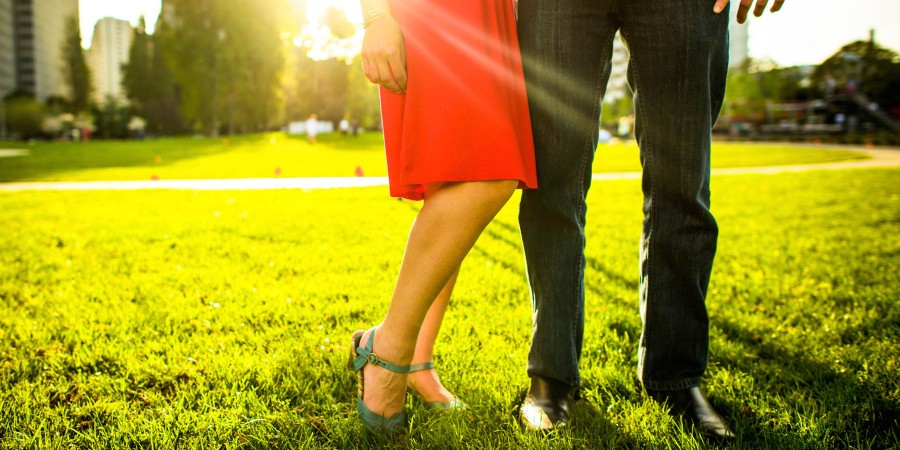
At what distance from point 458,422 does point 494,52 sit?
3.30ft

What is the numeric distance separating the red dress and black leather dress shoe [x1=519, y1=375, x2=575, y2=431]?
0.61 m

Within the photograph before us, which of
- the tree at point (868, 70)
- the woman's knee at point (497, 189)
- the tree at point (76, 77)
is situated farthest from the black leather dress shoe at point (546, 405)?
the tree at point (76, 77)

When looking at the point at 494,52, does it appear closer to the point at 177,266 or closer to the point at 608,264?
the point at 608,264

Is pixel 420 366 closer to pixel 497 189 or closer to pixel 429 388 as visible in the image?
pixel 429 388

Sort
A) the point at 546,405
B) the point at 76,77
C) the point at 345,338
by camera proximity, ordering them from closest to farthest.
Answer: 1. the point at 546,405
2. the point at 345,338
3. the point at 76,77

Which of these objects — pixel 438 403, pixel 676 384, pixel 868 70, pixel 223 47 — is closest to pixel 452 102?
pixel 438 403

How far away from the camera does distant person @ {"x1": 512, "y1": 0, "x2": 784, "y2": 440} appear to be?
1657 millimetres

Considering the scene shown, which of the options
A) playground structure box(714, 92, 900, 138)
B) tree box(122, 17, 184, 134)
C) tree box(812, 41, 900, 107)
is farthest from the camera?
tree box(122, 17, 184, 134)

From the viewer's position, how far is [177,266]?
387 centimetres

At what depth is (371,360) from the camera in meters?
1.64

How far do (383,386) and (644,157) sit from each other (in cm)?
100

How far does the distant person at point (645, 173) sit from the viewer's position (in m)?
1.66

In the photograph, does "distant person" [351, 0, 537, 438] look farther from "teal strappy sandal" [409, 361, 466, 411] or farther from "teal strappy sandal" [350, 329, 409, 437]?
"teal strappy sandal" [409, 361, 466, 411]

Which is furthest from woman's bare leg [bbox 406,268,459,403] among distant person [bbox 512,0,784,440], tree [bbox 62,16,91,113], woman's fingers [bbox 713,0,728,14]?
tree [bbox 62,16,91,113]
